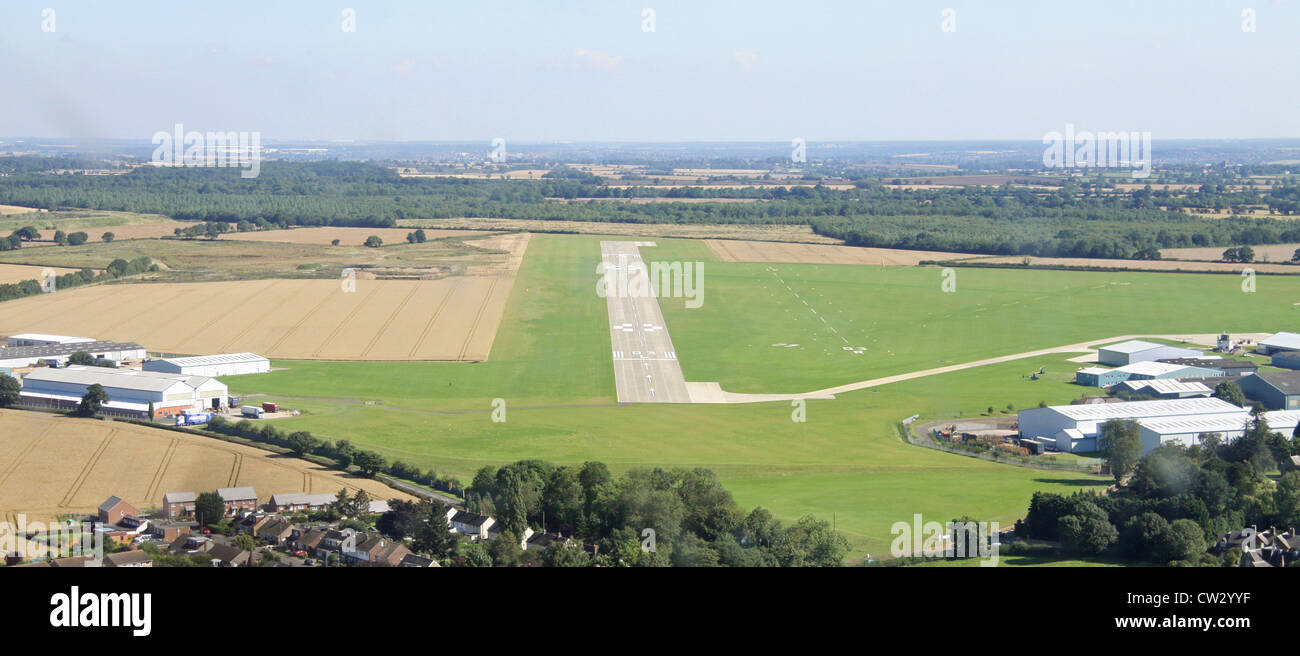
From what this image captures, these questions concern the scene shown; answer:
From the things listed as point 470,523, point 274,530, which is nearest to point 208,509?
point 274,530

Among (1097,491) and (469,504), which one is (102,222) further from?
(1097,491)

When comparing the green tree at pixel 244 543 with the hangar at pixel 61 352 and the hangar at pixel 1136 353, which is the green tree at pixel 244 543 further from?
the hangar at pixel 1136 353

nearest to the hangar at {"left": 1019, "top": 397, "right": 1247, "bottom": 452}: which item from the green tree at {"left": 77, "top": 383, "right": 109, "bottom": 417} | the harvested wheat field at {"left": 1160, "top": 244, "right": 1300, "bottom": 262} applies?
the green tree at {"left": 77, "top": 383, "right": 109, "bottom": 417}

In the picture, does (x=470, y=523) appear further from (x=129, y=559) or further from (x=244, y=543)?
(x=129, y=559)

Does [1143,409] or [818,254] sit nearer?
[1143,409]
